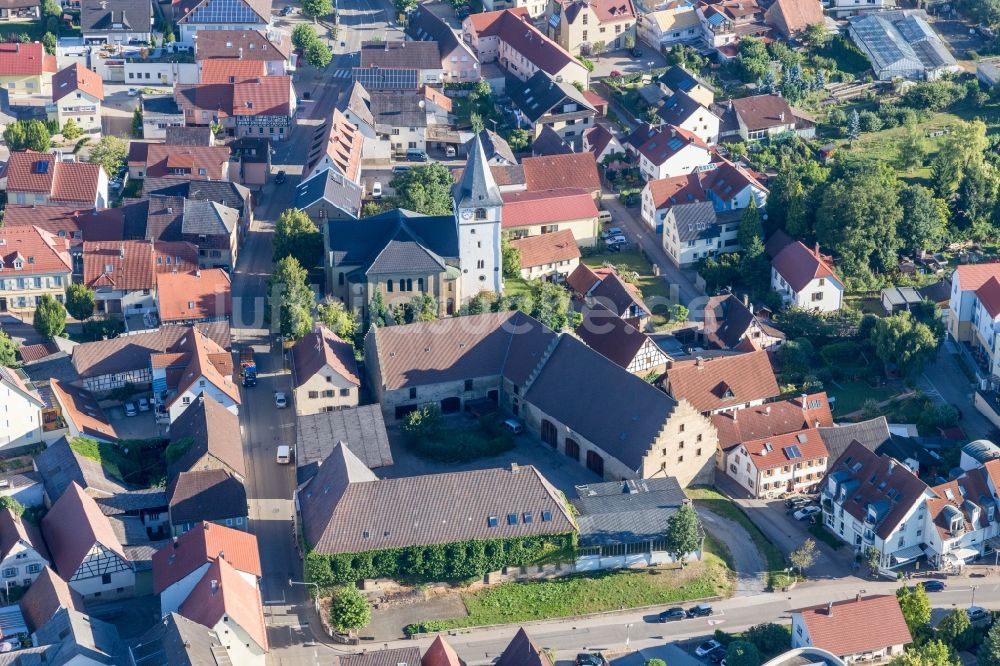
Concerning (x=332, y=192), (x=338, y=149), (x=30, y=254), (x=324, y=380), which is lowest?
(x=324, y=380)

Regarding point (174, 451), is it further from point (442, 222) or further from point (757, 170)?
point (757, 170)

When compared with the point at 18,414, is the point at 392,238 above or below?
above

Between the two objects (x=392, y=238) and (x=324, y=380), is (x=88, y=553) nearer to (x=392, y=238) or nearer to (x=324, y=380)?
(x=324, y=380)

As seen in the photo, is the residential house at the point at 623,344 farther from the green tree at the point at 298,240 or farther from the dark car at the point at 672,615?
the dark car at the point at 672,615

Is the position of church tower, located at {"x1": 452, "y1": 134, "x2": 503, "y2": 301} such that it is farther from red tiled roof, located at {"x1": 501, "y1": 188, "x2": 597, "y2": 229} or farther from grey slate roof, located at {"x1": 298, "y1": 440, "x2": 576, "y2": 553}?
grey slate roof, located at {"x1": 298, "y1": 440, "x2": 576, "y2": 553}

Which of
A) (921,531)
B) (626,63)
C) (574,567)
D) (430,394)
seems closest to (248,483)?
(430,394)

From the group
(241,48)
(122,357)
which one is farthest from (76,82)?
(122,357)
